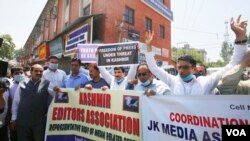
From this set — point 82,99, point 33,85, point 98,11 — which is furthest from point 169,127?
point 98,11

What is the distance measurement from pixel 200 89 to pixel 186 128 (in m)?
0.76

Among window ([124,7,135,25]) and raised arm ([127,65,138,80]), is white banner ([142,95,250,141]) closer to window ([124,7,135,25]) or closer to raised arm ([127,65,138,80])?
raised arm ([127,65,138,80])

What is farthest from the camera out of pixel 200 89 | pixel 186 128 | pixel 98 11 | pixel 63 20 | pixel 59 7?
pixel 59 7

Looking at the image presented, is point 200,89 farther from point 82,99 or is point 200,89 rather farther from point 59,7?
point 59,7

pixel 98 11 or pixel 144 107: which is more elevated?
A: pixel 98 11

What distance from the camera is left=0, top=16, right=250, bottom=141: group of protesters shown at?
9.92 feet

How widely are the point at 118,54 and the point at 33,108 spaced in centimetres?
191

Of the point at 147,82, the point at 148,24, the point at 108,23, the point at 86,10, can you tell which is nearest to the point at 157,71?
the point at 147,82

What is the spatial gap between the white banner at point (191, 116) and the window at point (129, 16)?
567 inches

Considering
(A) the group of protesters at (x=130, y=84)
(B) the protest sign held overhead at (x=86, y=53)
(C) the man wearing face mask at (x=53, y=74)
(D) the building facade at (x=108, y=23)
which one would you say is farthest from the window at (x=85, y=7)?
(A) the group of protesters at (x=130, y=84)

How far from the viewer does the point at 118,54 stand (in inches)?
201

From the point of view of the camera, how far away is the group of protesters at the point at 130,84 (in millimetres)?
3023

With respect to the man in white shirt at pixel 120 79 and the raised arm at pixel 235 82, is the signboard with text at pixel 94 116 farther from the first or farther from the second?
the raised arm at pixel 235 82

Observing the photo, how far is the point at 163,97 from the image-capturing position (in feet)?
10.6
